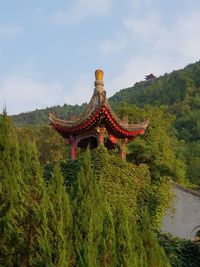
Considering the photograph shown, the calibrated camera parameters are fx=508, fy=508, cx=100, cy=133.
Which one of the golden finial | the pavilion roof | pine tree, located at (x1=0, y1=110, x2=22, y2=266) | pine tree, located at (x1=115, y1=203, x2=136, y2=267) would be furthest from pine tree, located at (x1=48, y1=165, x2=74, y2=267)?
the golden finial

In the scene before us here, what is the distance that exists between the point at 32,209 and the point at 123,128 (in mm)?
8011

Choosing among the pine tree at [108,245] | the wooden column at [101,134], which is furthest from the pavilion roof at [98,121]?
the pine tree at [108,245]

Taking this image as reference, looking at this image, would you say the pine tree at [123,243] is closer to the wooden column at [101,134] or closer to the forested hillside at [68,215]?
the forested hillside at [68,215]

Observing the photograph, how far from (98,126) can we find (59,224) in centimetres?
757

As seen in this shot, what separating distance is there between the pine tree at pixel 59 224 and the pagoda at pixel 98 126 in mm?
6006

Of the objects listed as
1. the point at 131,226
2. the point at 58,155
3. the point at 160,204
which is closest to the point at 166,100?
the point at 58,155

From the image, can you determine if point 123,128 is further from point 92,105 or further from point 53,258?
point 53,258

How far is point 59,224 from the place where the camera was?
7.71m

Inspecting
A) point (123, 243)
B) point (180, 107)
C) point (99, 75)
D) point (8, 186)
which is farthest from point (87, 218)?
point (180, 107)

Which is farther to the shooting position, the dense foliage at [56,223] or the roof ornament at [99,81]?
the roof ornament at [99,81]

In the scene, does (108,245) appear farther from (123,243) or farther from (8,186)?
(8,186)

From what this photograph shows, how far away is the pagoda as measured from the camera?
14828mm

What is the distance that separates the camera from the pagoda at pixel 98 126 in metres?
14.8

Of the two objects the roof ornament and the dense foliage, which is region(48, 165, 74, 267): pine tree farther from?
the roof ornament
